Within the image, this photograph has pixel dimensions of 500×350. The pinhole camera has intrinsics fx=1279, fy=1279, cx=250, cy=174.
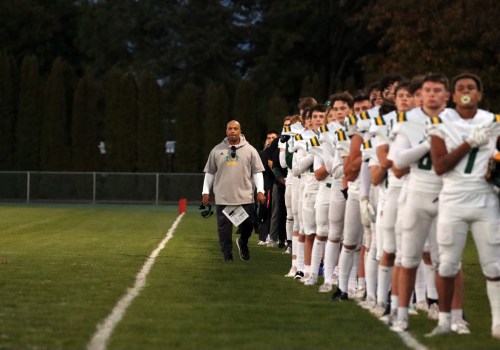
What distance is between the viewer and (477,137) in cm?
1012

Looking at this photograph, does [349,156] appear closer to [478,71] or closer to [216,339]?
[216,339]

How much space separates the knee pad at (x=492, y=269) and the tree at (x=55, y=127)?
47.4 m

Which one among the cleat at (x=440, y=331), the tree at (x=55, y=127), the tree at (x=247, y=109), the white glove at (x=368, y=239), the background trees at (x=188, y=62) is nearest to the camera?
the cleat at (x=440, y=331)

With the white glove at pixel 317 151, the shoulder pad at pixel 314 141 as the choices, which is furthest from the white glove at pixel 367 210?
the shoulder pad at pixel 314 141

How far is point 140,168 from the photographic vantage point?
57.1 meters

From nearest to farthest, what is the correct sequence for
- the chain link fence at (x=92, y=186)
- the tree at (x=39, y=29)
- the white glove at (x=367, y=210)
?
the white glove at (x=367, y=210)
the chain link fence at (x=92, y=186)
the tree at (x=39, y=29)

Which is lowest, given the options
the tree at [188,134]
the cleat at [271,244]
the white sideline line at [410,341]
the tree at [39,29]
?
the cleat at [271,244]

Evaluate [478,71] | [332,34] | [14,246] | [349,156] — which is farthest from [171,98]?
[349,156]

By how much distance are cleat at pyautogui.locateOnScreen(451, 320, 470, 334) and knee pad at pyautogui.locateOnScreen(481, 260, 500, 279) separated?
0.58 m

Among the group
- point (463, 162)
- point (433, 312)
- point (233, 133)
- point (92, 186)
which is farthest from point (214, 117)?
point (463, 162)

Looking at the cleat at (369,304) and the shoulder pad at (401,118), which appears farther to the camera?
the cleat at (369,304)

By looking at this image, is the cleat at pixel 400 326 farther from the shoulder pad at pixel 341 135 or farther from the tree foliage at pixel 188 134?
the tree foliage at pixel 188 134

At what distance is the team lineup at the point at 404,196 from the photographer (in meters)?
10.4

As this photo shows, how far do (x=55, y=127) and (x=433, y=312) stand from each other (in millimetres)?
46525
